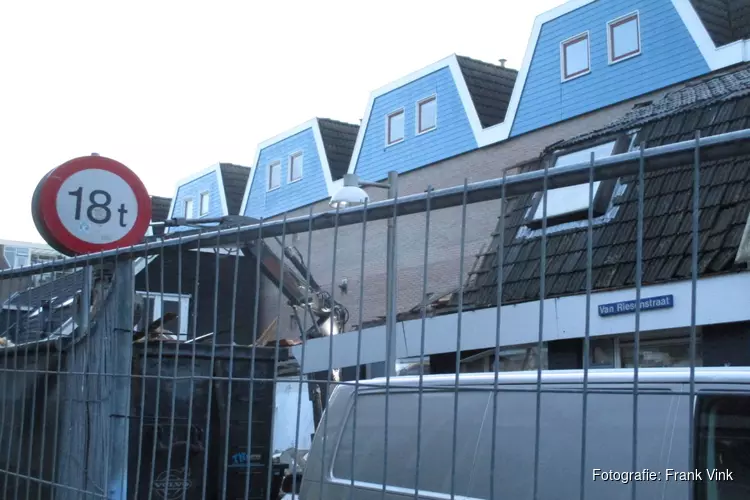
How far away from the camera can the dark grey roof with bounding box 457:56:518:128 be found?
2252 cm

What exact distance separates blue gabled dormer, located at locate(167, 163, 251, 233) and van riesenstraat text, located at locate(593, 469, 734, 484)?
1193 inches

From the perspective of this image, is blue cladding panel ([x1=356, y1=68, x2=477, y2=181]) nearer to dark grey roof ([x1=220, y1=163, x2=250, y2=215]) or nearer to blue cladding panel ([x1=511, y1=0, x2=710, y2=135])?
blue cladding panel ([x1=511, y1=0, x2=710, y2=135])

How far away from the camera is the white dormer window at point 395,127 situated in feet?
80.4

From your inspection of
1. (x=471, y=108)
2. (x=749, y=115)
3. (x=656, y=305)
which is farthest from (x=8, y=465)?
(x=471, y=108)

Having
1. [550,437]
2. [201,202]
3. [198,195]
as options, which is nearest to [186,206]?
[198,195]

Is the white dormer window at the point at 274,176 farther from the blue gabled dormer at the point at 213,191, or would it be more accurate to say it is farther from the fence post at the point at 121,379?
the fence post at the point at 121,379

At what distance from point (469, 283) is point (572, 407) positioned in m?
11.3

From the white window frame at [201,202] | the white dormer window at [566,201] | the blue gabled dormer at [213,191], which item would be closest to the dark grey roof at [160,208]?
the blue gabled dormer at [213,191]

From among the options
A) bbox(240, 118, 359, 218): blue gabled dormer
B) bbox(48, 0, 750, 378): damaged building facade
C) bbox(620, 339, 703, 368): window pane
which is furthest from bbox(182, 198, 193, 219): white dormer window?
bbox(620, 339, 703, 368): window pane

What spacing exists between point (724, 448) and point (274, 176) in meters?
28.0

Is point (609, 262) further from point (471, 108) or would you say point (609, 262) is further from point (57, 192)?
point (471, 108)

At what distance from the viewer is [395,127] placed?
24.7 m

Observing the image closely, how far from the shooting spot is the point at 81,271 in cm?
445

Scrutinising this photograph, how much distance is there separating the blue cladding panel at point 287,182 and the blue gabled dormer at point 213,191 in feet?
7.41
